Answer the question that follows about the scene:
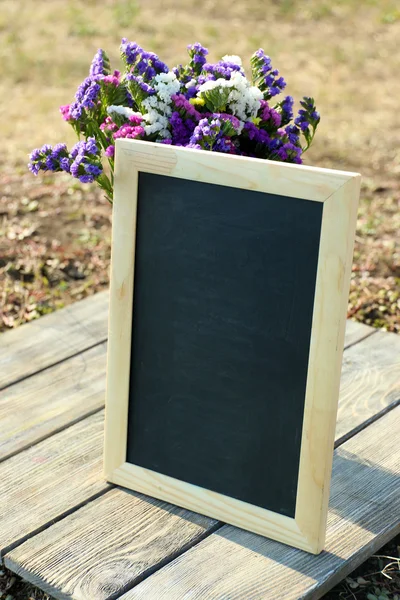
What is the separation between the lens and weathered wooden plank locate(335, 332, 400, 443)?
275 cm

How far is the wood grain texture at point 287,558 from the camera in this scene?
2.03m

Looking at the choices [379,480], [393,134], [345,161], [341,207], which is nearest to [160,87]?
[341,207]

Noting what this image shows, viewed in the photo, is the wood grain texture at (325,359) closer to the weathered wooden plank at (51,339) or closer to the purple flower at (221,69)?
the purple flower at (221,69)

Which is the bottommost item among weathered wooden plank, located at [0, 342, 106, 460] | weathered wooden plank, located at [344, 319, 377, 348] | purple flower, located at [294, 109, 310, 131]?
weathered wooden plank, located at [0, 342, 106, 460]

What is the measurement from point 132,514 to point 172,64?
6.01 meters

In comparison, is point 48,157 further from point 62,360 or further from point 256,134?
point 62,360

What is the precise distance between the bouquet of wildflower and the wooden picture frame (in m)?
0.10

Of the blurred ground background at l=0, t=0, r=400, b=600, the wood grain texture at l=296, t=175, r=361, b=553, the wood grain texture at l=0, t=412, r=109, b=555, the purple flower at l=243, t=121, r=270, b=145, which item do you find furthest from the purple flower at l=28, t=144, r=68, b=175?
the blurred ground background at l=0, t=0, r=400, b=600

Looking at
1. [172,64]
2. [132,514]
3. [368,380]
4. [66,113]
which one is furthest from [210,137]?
[172,64]

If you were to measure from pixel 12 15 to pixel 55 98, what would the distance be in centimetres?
280

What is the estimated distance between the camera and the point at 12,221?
4.64 metres

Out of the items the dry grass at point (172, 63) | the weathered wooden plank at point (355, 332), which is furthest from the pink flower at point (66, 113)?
the dry grass at point (172, 63)

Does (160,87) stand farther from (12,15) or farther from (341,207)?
(12,15)

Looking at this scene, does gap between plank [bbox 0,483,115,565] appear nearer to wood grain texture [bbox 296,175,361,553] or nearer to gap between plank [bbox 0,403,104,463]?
gap between plank [bbox 0,403,104,463]
